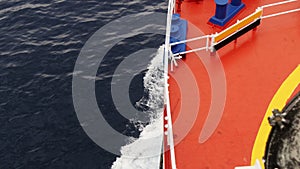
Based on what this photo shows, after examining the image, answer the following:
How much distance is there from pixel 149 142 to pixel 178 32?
7.39 m

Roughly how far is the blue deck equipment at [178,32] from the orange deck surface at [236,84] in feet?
1.89

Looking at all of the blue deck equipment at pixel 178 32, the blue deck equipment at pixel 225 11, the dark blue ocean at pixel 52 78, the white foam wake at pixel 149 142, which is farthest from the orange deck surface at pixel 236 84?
the dark blue ocean at pixel 52 78

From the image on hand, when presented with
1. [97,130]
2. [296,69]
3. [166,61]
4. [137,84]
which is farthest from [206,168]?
[137,84]

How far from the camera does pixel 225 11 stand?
68.2ft

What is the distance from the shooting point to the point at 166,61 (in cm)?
1822

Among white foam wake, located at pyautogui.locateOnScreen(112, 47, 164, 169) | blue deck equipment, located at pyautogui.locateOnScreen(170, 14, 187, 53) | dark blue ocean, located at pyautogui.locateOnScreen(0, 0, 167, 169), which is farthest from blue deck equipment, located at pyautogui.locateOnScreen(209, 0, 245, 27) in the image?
dark blue ocean, located at pyautogui.locateOnScreen(0, 0, 167, 169)

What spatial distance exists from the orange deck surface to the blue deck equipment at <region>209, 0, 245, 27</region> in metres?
0.40

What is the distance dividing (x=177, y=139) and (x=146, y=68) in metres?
14.4

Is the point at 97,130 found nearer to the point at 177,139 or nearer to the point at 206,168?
the point at 177,139

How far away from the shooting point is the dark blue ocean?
23.7 meters

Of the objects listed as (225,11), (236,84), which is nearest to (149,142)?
(236,84)

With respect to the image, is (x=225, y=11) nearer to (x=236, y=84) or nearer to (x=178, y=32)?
(x=178, y=32)

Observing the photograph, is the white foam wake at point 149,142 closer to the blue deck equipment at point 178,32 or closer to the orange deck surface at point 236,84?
the orange deck surface at point 236,84

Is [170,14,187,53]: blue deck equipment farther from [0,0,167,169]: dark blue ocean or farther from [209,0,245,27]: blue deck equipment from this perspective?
[0,0,167,169]: dark blue ocean
